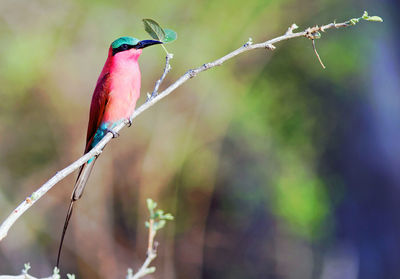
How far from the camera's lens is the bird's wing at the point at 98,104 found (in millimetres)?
2127

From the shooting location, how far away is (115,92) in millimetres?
2074

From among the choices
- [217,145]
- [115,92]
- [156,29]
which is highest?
[217,145]

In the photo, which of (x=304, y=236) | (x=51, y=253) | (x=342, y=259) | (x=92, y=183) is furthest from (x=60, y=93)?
(x=342, y=259)

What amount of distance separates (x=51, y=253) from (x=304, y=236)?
246 centimetres

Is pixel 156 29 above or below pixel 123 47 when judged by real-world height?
below

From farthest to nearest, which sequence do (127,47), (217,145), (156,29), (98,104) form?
(217,145) → (98,104) → (127,47) → (156,29)

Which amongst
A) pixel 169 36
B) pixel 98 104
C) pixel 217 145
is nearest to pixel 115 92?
pixel 98 104

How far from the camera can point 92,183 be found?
5547 millimetres

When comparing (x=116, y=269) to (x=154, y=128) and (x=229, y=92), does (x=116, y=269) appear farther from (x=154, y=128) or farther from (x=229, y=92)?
(x=229, y=92)

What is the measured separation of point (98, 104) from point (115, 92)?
12cm

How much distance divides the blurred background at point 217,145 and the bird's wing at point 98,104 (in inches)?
131

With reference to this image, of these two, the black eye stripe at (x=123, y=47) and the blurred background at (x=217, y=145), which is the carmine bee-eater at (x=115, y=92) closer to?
the black eye stripe at (x=123, y=47)

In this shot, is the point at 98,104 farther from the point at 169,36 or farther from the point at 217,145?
the point at 217,145

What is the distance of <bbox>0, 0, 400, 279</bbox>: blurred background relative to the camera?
Result: 5656mm
